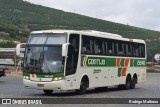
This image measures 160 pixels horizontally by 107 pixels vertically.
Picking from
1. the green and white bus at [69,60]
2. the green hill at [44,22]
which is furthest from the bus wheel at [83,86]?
the green hill at [44,22]

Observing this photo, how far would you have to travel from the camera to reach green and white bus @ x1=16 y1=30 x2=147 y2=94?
22.8 m

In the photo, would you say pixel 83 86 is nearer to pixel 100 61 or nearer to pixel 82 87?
pixel 82 87

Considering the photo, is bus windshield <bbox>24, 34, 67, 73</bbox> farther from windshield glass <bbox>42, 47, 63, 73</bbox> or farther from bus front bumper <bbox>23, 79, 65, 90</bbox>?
bus front bumper <bbox>23, 79, 65, 90</bbox>

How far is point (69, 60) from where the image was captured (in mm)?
23312

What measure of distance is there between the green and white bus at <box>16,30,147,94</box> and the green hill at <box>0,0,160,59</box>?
339 feet

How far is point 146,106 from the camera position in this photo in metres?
18.5

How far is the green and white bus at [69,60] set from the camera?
22.8 metres

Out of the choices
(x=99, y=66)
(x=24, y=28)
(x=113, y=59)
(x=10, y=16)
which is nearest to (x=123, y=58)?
(x=113, y=59)

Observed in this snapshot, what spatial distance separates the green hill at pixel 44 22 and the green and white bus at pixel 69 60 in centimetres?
10342

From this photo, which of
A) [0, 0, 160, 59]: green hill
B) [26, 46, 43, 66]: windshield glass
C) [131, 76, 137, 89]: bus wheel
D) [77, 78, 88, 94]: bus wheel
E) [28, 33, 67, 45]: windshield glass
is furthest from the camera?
[0, 0, 160, 59]: green hill

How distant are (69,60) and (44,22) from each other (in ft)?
438

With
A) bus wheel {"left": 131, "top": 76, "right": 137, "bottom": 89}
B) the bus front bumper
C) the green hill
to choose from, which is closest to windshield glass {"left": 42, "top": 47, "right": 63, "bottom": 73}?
the bus front bumper

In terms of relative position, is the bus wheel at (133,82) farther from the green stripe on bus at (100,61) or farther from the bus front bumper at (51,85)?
the bus front bumper at (51,85)

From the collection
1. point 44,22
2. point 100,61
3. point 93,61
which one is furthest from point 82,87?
point 44,22
